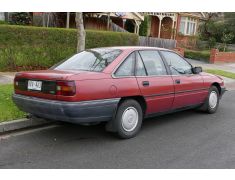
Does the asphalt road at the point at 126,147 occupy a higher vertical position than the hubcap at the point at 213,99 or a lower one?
lower

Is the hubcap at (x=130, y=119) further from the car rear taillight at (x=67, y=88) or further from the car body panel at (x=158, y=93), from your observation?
the car rear taillight at (x=67, y=88)

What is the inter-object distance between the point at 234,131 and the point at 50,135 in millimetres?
3289

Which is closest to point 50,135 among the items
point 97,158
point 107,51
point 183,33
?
point 97,158

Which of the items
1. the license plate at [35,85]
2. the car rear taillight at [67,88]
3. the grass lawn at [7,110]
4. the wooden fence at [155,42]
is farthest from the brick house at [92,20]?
the car rear taillight at [67,88]

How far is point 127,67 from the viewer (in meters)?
5.94

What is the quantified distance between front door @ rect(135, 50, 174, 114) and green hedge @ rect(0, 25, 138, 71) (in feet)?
24.3

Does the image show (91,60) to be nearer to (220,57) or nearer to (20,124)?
(20,124)

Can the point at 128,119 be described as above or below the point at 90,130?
above

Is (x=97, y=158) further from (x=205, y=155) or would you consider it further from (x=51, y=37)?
(x=51, y=37)

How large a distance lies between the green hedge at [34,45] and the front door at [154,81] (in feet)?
24.3

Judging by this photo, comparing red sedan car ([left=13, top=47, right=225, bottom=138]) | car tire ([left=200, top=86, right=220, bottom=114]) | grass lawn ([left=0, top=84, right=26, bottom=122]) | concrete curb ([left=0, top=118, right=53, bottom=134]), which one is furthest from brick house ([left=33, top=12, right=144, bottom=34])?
concrete curb ([left=0, top=118, right=53, bottom=134])

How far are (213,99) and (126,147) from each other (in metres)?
3.33

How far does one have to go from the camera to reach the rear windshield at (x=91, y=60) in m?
5.82

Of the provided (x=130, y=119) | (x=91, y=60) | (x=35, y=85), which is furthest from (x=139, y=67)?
(x=35, y=85)
